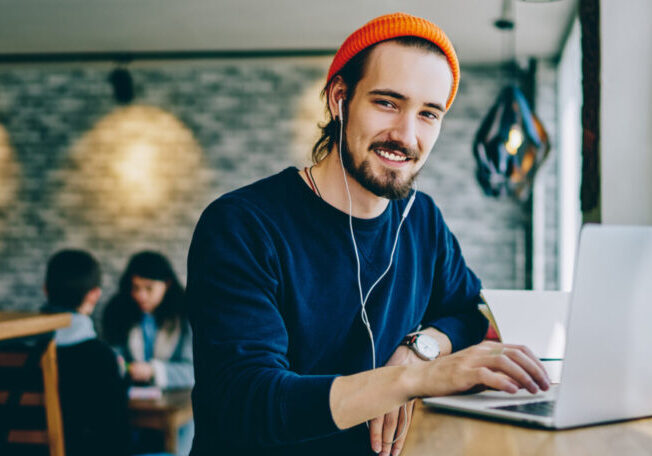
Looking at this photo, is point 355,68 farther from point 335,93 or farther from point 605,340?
point 605,340

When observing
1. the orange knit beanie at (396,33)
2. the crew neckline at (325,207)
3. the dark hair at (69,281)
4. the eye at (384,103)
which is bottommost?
the dark hair at (69,281)

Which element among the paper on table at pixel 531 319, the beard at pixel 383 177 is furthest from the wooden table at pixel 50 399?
the paper on table at pixel 531 319

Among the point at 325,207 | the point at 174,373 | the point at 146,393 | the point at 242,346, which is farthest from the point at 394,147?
the point at 174,373

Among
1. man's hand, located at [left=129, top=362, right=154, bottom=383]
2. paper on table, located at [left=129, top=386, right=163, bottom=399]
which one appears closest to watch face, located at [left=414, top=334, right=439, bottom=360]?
paper on table, located at [left=129, top=386, right=163, bottom=399]

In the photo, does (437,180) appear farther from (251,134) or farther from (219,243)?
(219,243)

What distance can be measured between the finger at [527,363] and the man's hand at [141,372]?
7.67 feet

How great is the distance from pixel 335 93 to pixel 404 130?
23cm

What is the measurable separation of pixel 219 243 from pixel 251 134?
13.1 feet

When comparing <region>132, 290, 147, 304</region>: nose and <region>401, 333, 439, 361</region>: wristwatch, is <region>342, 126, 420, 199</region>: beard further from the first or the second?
<region>132, 290, 147, 304</region>: nose

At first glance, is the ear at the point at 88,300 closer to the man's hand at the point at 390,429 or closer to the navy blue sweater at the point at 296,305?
the navy blue sweater at the point at 296,305

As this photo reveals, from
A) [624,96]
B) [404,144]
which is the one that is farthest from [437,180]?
[404,144]

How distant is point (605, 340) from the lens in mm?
779

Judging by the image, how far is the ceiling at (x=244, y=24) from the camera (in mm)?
3695

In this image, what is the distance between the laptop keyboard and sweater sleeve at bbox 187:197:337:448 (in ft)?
0.83
